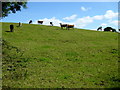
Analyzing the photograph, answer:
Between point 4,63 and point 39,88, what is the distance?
8304 millimetres

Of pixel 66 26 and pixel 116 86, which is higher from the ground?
pixel 66 26

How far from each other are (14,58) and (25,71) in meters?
5.72

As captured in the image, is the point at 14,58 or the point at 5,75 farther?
the point at 14,58

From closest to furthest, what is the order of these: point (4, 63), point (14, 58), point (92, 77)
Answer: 1. point (92, 77)
2. point (4, 63)
3. point (14, 58)

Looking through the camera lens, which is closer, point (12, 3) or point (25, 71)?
point (25, 71)

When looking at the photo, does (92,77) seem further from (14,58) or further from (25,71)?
(14,58)

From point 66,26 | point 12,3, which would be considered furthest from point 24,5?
point 66,26

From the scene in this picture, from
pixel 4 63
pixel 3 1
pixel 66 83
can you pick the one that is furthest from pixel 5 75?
pixel 3 1

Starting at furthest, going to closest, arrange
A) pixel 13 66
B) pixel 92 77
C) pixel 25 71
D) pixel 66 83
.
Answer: pixel 13 66
pixel 25 71
pixel 92 77
pixel 66 83

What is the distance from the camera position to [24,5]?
31.7m

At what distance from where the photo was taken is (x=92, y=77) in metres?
14.3

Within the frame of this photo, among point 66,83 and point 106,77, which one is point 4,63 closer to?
point 66,83

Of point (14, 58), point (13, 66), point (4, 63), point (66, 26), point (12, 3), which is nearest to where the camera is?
point (13, 66)

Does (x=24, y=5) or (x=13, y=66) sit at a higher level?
(x=24, y=5)
